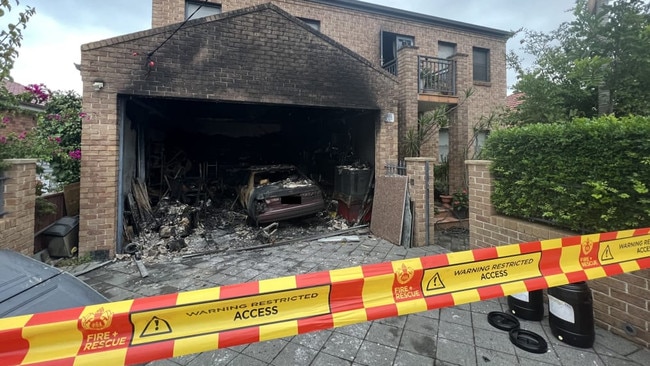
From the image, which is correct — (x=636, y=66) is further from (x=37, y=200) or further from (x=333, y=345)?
Result: (x=37, y=200)

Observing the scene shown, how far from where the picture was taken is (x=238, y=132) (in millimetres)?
12273

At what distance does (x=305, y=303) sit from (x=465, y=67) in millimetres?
9716

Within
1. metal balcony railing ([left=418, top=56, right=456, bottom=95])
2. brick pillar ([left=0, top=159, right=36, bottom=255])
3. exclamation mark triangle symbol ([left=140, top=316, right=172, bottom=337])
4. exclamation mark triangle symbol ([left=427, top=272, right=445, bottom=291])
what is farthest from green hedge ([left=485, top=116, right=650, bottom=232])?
brick pillar ([left=0, top=159, right=36, bottom=255])

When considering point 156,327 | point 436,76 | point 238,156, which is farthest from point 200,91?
point 436,76

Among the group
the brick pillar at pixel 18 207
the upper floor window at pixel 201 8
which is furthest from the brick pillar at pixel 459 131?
Result: the brick pillar at pixel 18 207

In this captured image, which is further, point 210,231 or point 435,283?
point 210,231

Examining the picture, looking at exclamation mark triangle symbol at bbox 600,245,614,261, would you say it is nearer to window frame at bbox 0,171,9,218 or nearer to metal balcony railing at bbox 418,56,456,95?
window frame at bbox 0,171,9,218

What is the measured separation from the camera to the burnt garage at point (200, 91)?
4.88 meters

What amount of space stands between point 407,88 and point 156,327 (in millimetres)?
7940

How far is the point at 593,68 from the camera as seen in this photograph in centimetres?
362

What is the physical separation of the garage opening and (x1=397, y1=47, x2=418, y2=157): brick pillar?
982 mm

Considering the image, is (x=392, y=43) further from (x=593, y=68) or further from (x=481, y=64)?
(x=593, y=68)

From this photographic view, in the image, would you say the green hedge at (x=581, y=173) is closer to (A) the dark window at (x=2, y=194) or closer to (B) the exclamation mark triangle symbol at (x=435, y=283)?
(B) the exclamation mark triangle symbol at (x=435, y=283)

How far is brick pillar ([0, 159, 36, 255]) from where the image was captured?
3.54 meters
